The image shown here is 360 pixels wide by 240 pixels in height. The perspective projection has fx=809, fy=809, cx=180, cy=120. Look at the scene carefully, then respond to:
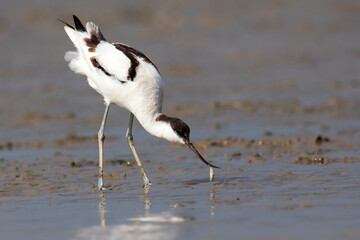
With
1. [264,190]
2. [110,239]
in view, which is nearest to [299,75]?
[264,190]

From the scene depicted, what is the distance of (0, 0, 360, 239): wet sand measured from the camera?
6.02 m

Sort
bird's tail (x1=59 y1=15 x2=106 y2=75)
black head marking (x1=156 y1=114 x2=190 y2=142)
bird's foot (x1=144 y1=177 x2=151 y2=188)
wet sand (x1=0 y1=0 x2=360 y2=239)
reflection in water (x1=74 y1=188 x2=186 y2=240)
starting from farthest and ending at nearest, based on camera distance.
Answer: bird's tail (x1=59 y1=15 x2=106 y2=75), bird's foot (x1=144 y1=177 x2=151 y2=188), black head marking (x1=156 y1=114 x2=190 y2=142), wet sand (x1=0 y1=0 x2=360 y2=239), reflection in water (x1=74 y1=188 x2=186 y2=240)

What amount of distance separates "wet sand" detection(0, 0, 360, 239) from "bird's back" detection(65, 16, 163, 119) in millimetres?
752

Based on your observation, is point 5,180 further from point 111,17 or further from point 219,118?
point 111,17

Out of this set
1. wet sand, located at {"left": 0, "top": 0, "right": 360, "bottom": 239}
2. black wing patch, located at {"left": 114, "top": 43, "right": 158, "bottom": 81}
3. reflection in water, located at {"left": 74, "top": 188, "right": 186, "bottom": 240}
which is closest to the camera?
reflection in water, located at {"left": 74, "top": 188, "right": 186, "bottom": 240}

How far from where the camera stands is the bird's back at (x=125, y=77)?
7598 mm

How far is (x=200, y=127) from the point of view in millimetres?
10703

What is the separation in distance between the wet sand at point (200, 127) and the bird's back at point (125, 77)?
752mm

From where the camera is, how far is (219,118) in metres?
11.2

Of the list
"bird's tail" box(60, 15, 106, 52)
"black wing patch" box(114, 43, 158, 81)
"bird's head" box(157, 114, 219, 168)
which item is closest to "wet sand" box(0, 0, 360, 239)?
"bird's head" box(157, 114, 219, 168)

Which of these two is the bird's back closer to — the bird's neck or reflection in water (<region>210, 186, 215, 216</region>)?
the bird's neck

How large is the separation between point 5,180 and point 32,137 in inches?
99.0

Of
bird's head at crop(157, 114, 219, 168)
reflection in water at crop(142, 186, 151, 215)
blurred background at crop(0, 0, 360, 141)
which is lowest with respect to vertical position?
reflection in water at crop(142, 186, 151, 215)

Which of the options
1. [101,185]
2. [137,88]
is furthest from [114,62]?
[101,185]
